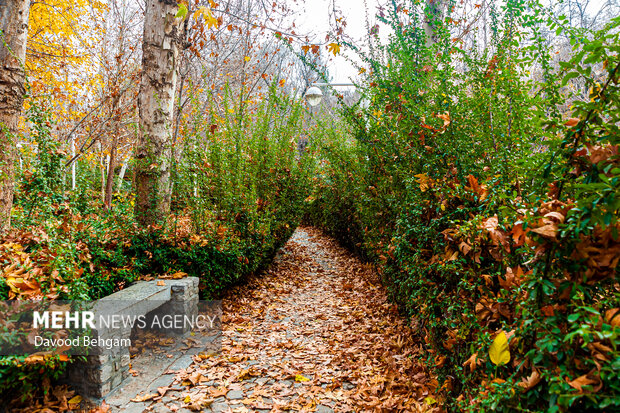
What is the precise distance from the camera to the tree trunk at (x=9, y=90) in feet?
11.0

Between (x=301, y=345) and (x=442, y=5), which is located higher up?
(x=442, y=5)

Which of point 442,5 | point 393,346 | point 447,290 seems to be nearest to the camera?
point 447,290

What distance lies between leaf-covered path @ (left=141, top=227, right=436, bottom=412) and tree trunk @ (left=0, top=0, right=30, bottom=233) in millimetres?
2380

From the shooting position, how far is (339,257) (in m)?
8.85

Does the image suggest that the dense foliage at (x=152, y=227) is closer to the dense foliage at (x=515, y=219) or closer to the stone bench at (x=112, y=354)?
the stone bench at (x=112, y=354)

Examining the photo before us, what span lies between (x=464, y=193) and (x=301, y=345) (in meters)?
2.53

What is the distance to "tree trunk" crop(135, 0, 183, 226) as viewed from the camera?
466 centimetres

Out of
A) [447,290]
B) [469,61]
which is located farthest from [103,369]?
[469,61]

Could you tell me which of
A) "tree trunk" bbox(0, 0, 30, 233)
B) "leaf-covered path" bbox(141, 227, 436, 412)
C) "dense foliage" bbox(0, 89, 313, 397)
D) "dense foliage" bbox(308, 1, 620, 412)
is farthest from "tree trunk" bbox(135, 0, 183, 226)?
"dense foliage" bbox(308, 1, 620, 412)

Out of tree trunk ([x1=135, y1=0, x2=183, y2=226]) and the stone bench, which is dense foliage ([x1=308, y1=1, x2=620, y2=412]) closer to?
the stone bench

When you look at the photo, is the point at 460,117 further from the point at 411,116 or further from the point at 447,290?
the point at 447,290

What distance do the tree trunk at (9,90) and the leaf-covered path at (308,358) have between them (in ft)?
7.81

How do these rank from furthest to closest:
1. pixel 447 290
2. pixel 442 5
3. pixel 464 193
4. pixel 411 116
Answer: pixel 442 5
pixel 411 116
pixel 447 290
pixel 464 193

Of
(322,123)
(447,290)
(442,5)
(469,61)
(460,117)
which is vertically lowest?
(447,290)
